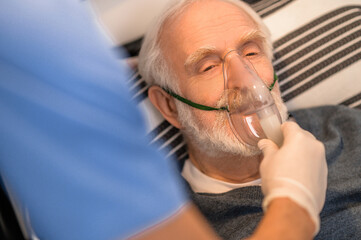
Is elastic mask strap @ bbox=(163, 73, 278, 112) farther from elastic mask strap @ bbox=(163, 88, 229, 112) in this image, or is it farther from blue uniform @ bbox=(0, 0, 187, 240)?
blue uniform @ bbox=(0, 0, 187, 240)

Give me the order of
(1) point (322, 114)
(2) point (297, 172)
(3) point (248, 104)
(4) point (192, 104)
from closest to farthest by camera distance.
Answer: (2) point (297, 172) < (3) point (248, 104) < (4) point (192, 104) < (1) point (322, 114)

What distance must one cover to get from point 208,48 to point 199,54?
0.04m

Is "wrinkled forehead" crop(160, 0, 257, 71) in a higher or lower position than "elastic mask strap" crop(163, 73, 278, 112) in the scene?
higher

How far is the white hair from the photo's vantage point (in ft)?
5.25

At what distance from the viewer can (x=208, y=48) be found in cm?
144

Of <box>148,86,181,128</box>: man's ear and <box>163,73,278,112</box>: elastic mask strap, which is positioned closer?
<box>163,73,278,112</box>: elastic mask strap

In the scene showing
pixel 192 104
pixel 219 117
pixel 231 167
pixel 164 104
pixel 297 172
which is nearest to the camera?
pixel 297 172

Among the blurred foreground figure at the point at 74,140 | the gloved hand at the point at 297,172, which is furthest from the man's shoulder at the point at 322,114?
the blurred foreground figure at the point at 74,140

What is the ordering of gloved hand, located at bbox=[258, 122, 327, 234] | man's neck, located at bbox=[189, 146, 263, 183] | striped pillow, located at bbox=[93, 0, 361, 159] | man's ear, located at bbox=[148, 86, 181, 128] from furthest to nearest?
1. striped pillow, located at bbox=[93, 0, 361, 159]
2. man's ear, located at bbox=[148, 86, 181, 128]
3. man's neck, located at bbox=[189, 146, 263, 183]
4. gloved hand, located at bbox=[258, 122, 327, 234]

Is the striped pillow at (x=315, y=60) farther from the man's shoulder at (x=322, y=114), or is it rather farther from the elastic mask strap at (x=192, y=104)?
the elastic mask strap at (x=192, y=104)

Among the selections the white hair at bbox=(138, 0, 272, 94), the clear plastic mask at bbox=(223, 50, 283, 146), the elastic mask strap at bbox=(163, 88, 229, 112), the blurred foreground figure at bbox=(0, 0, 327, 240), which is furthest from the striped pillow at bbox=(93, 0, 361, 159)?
the blurred foreground figure at bbox=(0, 0, 327, 240)

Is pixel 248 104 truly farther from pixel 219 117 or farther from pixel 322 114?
pixel 322 114

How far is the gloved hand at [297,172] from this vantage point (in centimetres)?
83

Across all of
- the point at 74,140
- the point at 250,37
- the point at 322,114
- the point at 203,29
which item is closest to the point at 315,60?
the point at 322,114
